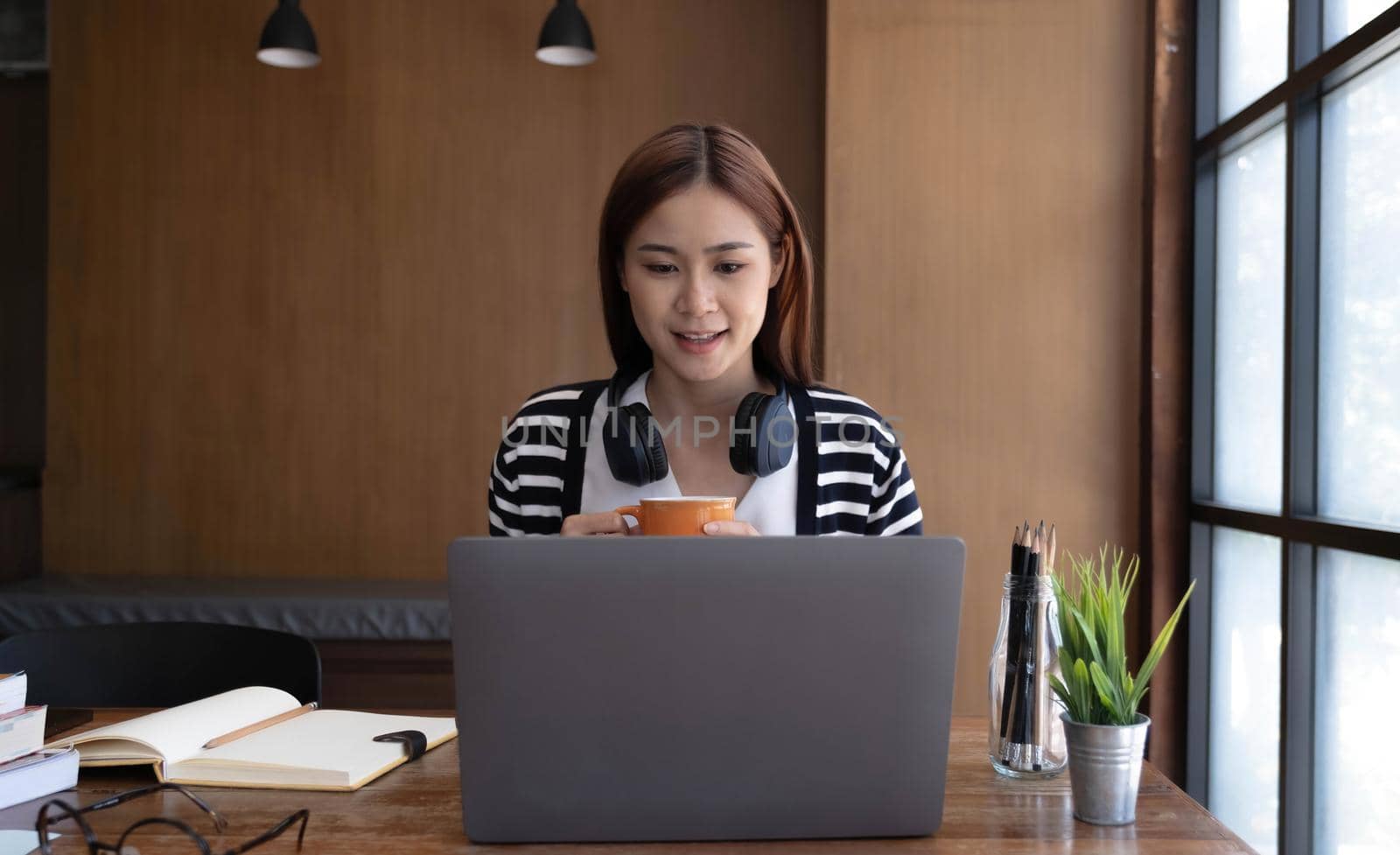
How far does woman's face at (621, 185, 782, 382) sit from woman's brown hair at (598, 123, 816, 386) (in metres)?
0.02

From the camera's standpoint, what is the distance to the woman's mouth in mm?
1402

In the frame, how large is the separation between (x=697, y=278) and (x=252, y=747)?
71 centimetres

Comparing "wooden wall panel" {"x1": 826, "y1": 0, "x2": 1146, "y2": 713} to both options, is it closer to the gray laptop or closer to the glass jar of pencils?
the glass jar of pencils

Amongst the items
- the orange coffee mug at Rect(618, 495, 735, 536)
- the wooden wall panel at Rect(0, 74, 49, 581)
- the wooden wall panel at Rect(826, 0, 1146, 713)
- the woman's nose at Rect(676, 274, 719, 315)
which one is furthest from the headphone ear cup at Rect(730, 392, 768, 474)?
the wooden wall panel at Rect(0, 74, 49, 581)

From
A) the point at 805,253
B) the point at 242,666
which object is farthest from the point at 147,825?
the point at 805,253

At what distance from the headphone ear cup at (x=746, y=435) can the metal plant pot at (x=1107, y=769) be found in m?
0.57

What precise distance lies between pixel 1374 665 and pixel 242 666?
1832 mm

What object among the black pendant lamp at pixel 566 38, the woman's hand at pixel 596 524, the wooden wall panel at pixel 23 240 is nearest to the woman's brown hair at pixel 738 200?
the woman's hand at pixel 596 524

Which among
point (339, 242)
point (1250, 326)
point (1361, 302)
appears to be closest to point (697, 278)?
point (1361, 302)

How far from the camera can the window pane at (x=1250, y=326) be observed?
230 cm

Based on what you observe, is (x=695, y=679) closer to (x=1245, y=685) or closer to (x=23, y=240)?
(x=1245, y=685)

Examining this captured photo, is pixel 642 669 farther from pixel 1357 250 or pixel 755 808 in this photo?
pixel 1357 250

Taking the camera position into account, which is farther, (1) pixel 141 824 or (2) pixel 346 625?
(2) pixel 346 625

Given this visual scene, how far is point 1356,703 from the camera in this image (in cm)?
197
